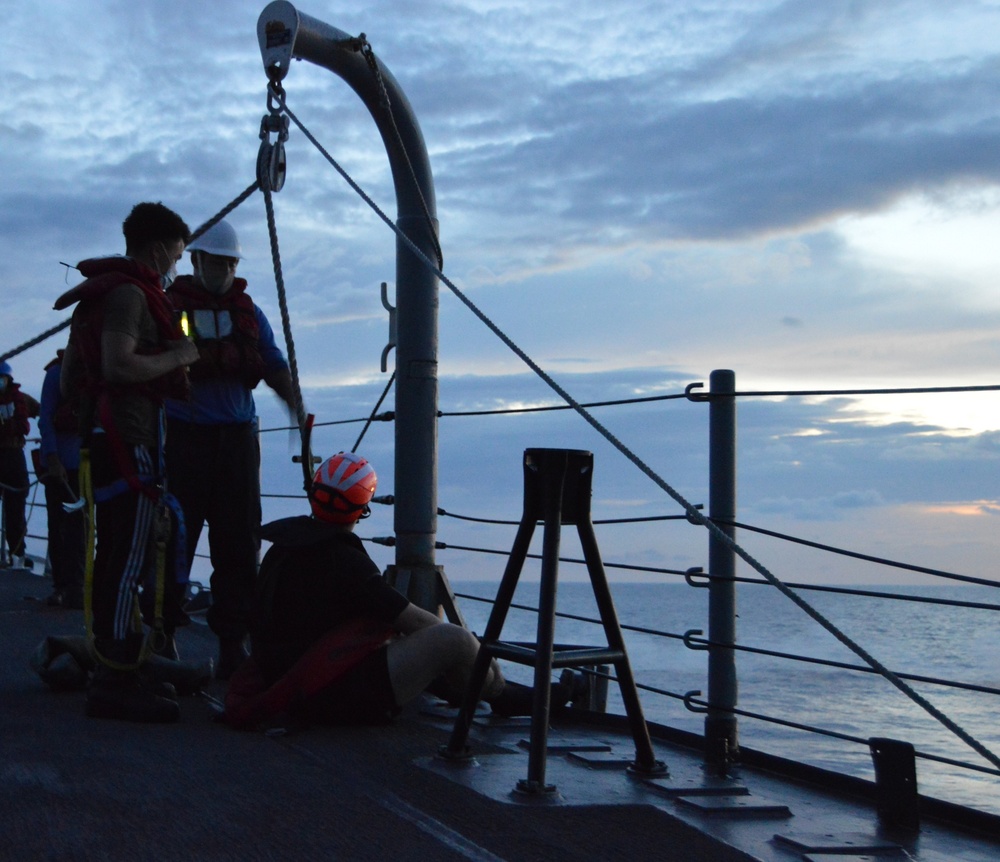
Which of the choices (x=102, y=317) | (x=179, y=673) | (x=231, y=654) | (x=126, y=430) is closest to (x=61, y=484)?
(x=231, y=654)

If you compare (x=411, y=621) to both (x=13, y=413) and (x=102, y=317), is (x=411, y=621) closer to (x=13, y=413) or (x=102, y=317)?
(x=102, y=317)

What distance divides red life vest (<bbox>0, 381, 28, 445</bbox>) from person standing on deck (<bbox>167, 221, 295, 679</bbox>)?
5.25 metres

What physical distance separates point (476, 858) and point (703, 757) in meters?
1.51

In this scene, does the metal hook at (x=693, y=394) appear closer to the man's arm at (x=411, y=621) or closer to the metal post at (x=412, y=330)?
the man's arm at (x=411, y=621)

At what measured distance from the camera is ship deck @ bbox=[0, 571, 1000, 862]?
2.58 meters

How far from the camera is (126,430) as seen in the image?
3.98 meters

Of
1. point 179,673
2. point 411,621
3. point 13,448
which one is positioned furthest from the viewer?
point 13,448

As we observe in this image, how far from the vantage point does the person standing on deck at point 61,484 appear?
283 inches

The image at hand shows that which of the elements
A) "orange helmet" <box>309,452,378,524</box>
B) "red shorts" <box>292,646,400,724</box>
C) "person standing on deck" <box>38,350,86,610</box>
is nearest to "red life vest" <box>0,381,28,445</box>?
"person standing on deck" <box>38,350,86,610</box>

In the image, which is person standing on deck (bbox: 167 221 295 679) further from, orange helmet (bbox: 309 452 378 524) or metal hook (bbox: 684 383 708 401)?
metal hook (bbox: 684 383 708 401)

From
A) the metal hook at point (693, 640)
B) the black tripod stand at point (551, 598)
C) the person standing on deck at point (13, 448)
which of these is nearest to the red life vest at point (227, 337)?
the black tripod stand at point (551, 598)

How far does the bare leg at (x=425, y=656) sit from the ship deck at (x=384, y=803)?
168mm

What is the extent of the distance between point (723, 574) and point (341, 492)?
1337mm

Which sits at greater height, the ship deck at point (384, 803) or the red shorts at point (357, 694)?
the red shorts at point (357, 694)
